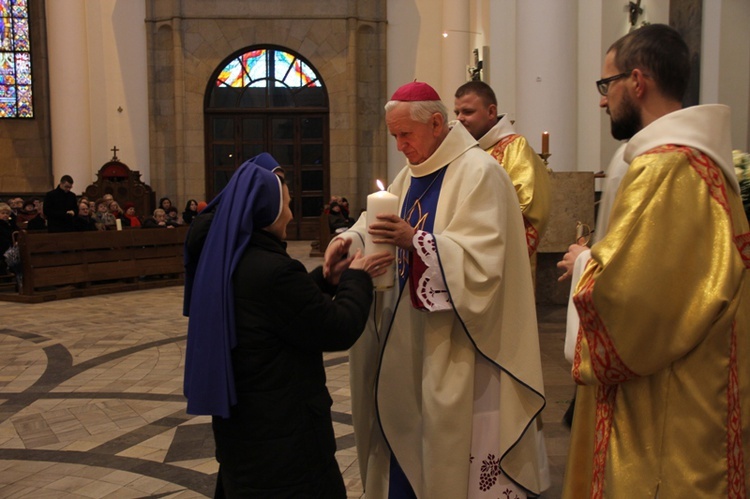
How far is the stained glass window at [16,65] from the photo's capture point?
18.9m

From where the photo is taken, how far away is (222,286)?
2168 mm

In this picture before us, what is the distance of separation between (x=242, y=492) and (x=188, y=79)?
1723 cm

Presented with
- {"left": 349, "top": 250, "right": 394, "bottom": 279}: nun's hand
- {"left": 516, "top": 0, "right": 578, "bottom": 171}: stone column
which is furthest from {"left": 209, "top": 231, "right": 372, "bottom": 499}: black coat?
{"left": 516, "top": 0, "right": 578, "bottom": 171}: stone column

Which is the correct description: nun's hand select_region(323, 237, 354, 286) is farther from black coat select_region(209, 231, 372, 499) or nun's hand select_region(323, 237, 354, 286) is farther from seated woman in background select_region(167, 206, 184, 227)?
seated woman in background select_region(167, 206, 184, 227)

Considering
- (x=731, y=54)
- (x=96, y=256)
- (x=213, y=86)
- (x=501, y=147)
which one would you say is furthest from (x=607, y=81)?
(x=213, y=86)

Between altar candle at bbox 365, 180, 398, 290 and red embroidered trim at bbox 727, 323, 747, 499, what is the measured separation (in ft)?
3.44

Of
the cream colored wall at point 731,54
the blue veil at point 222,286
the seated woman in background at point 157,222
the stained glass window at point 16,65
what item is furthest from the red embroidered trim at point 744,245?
the stained glass window at point 16,65

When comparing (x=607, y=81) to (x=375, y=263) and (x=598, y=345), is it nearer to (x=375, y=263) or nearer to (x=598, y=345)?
(x=598, y=345)

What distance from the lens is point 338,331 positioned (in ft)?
7.33

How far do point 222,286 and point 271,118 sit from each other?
55.9ft

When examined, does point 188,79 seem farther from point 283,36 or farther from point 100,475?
point 100,475

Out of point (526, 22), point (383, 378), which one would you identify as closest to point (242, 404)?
point (383, 378)

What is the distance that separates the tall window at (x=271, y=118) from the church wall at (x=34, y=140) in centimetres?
412

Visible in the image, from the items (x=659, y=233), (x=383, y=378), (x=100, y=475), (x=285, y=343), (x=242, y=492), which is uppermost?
(x=659, y=233)
